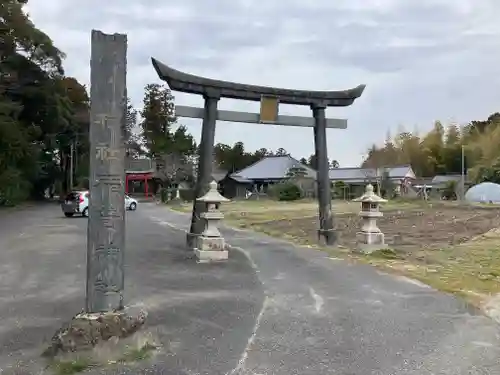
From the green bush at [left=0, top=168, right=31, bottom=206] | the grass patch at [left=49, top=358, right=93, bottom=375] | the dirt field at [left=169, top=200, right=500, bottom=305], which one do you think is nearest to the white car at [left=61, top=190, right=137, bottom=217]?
the green bush at [left=0, top=168, right=31, bottom=206]

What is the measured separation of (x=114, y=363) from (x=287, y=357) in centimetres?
133

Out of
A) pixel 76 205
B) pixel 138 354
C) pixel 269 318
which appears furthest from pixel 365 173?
pixel 138 354

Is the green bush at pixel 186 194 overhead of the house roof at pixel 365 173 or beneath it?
beneath

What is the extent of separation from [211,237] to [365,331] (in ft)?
15.7

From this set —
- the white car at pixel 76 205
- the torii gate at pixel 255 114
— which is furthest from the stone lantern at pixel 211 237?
the white car at pixel 76 205

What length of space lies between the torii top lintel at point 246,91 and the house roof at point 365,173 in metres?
42.0

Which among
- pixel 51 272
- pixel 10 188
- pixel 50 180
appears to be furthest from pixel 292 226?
pixel 50 180

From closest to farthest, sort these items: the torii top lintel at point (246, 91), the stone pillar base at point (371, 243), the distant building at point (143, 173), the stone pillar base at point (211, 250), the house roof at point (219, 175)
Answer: the stone pillar base at point (211, 250) < the torii top lintel at point (246, 91) < the stone pillar base at point (371, 243) < the distant building at point (143, 173) < the house roof at point (219, 175)

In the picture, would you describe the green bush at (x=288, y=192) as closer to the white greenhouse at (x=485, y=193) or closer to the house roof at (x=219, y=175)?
the white greenhouse at (x=485, y=193)

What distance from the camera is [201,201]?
10.0 metres

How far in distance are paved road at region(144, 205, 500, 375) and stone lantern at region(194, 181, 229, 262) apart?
1657mm

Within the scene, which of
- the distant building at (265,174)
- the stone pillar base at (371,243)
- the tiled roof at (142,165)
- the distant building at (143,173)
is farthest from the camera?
the tiled roof at (142,165)

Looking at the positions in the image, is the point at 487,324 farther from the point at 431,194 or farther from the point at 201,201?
the point at 431,194

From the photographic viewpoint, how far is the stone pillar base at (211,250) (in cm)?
941
